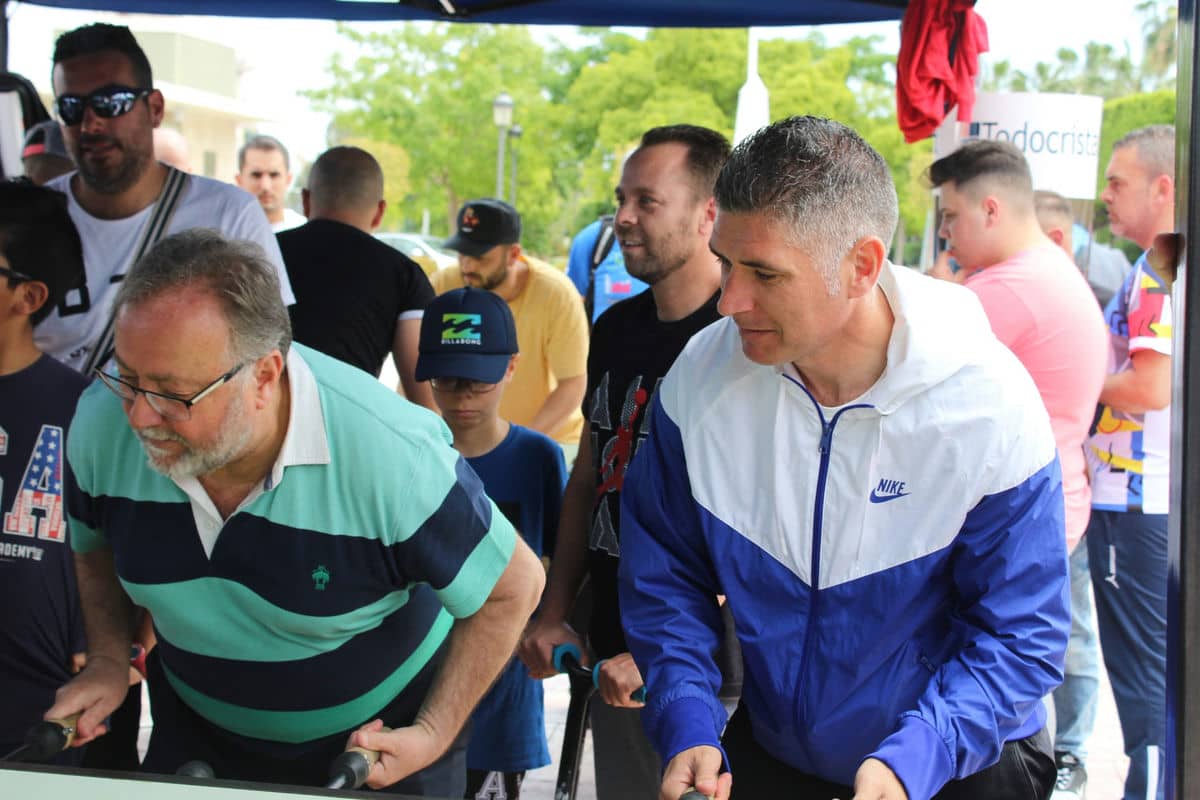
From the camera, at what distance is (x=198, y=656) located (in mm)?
2232

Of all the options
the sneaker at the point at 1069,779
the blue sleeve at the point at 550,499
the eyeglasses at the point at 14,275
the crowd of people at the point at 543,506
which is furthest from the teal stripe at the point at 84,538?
the sneaker at the point at 1069,779

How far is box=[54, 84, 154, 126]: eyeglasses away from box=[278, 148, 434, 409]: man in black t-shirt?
842mm

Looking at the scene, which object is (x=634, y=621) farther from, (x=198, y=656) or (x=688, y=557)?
(x=198, y=656)

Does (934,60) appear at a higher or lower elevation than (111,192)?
higher

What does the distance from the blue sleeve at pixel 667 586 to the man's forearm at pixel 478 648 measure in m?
0.33

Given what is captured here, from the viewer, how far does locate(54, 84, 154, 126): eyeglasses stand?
10.4 ft

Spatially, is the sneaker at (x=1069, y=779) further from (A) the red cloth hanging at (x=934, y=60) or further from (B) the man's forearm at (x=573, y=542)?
(A) the red cloth hanging at (x=934, y=60)

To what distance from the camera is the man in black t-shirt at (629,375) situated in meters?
2.76

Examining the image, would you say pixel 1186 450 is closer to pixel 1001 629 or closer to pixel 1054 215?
pixel 1001 629

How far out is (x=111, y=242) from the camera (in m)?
3.20

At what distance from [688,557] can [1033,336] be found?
1993 mm

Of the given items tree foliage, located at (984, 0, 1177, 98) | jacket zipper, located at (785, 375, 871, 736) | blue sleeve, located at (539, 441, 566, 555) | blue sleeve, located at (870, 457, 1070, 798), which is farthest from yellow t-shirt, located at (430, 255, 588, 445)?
tree foliage, located at (984, 0, 1177, 98)

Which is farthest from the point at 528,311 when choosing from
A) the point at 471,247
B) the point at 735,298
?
the point at 735,298

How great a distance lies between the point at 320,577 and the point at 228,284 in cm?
52
